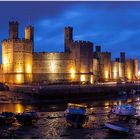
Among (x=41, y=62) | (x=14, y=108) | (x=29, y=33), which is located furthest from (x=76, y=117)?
(x=29, y=33)

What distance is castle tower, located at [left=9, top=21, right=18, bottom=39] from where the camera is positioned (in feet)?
167

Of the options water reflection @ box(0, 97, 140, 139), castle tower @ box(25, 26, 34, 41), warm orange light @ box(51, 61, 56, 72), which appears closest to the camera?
water reflection @ box(0, 97, 140, 139)

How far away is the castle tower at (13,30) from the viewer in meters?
51.0

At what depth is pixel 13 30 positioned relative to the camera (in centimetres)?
5138

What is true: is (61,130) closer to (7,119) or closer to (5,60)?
(7,119)

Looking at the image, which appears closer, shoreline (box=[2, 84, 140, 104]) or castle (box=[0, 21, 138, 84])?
shoreline (box=[2, 84, 140, 104])

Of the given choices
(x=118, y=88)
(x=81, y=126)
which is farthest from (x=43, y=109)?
(x=118, y=88)

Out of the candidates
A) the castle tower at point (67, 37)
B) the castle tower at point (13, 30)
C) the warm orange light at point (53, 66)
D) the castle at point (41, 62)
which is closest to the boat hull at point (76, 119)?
the castle at point (41, 62)

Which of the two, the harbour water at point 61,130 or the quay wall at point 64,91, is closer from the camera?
the harbour water at point 61,130

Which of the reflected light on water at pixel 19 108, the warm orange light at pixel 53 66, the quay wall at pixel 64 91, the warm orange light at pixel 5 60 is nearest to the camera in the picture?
the reflected light on water at pixel 19 108

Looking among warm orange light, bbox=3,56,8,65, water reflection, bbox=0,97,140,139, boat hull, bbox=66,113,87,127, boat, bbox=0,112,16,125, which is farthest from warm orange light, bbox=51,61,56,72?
boat hull, bbox=66,113,87,127

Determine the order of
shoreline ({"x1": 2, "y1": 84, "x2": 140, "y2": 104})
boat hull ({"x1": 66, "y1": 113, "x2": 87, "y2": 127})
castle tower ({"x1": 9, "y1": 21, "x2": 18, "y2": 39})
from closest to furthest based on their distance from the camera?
boat hull ({"x1": 66, "y1": 113, "x2": 87, "y2": 127})
shoreline ({"x1": 2, "y1": 84, "x2": 140, "y2": 104})
castle tower ({"x1": 9, "y1": 21, "x2": 18, "y2": 39})

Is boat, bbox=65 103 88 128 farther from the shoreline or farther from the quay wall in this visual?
the quay wall

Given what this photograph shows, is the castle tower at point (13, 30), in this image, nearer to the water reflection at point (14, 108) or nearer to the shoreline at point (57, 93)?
the shoreline at point (57, 93)
